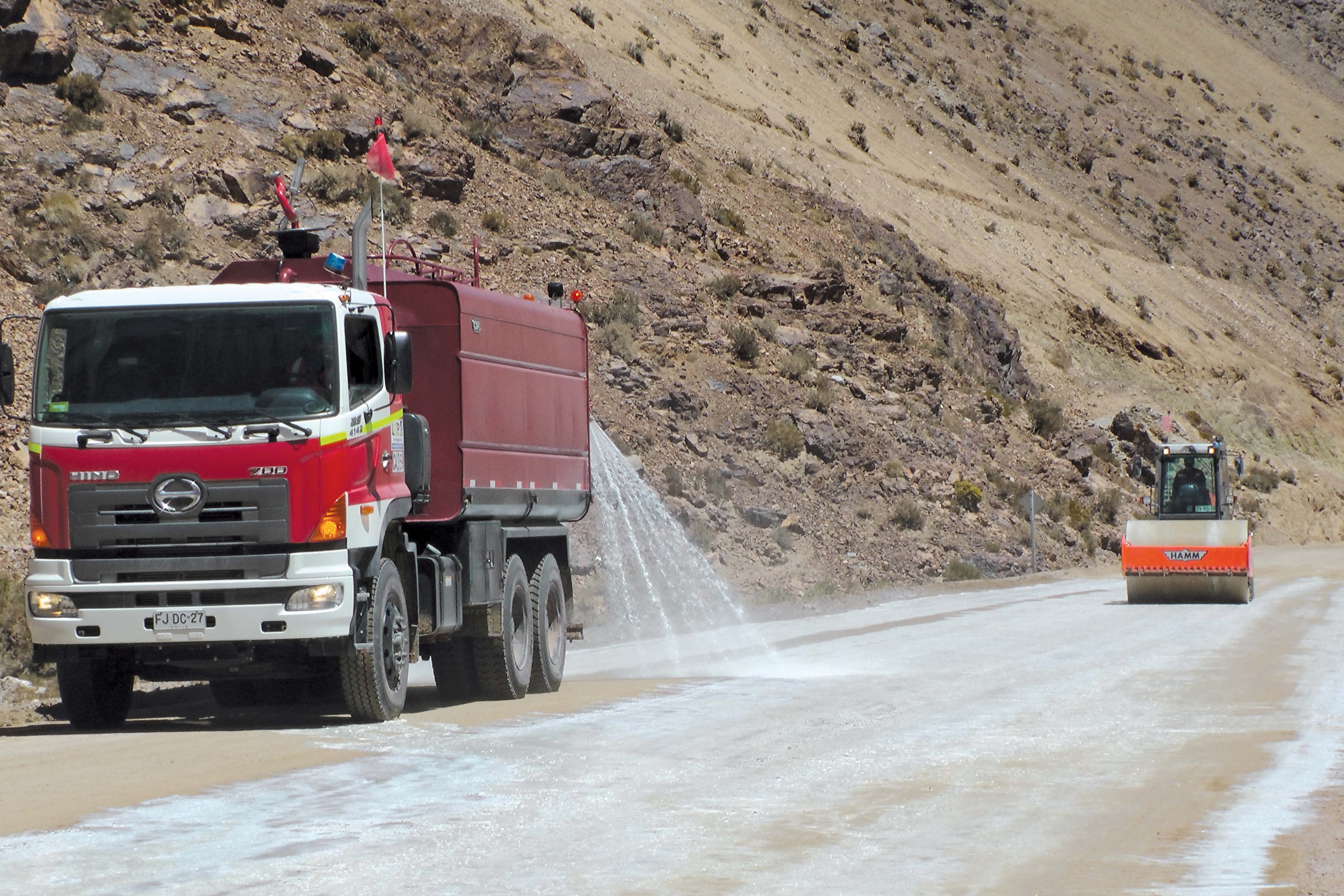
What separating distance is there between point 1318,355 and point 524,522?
69.4m

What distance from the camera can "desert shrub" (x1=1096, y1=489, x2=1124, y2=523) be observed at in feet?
165

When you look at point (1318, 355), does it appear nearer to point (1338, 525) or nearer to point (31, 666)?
point (1338, 525)

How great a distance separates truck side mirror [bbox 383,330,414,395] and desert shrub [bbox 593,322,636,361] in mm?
26472

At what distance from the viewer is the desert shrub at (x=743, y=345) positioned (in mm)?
42531

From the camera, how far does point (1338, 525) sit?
65.2 metres

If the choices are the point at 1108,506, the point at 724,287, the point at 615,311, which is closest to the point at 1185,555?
the point at 615,311

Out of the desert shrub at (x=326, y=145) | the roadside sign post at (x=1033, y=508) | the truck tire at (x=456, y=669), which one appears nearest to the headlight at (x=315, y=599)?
the truck tire at (x=456, y=669)

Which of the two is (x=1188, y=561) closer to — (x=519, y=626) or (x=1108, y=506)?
(x=1108, y=506)

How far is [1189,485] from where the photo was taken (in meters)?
33.8

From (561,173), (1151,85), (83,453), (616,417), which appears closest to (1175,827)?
(83,453)

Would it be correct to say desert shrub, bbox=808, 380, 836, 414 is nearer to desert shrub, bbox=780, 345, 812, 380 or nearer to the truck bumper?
desert shrub, bbox=780, 345, 812, 380

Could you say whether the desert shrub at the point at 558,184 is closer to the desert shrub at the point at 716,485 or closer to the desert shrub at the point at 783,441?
the desert shrub at the point at 783,441

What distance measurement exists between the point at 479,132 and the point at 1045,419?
20453mm

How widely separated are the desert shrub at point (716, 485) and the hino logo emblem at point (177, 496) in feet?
83.6
